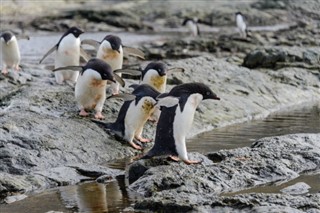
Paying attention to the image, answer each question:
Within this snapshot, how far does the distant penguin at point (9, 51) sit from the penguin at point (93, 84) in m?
4.24

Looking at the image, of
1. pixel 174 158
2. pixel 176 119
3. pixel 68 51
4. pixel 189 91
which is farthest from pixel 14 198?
pixel 68 51

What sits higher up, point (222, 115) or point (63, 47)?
point (63, 47)

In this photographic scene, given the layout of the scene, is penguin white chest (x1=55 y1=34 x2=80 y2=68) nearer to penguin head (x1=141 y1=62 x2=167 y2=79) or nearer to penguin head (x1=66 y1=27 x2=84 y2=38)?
penguin head (x1=66 y1=27 x2=84 y2=38)

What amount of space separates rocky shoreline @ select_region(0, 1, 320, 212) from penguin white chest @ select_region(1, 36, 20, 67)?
36 cm

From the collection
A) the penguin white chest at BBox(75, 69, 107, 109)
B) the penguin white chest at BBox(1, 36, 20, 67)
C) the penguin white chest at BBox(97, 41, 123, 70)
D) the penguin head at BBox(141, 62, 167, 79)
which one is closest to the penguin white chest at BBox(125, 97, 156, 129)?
the penguin white chest at BBox(75, 69, 107, 109)

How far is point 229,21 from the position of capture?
43.6 meters

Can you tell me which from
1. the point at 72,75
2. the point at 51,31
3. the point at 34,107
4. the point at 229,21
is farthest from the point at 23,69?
the point at 229,21

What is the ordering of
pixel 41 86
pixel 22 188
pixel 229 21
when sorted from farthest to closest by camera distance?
1. pixel 229 21
2. pixel 41 86
3. pixel 22 188

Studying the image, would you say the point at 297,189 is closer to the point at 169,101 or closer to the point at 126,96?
the point at 169,101

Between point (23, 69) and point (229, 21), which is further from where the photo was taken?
point (229, 21)

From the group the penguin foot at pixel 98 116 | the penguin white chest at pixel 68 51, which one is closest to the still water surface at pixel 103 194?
the penguin foot at pixel 98 116

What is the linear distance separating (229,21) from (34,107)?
108 ft

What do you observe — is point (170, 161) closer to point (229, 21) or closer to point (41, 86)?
point (41, 86)

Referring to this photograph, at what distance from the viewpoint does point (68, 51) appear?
13766 millimetres
